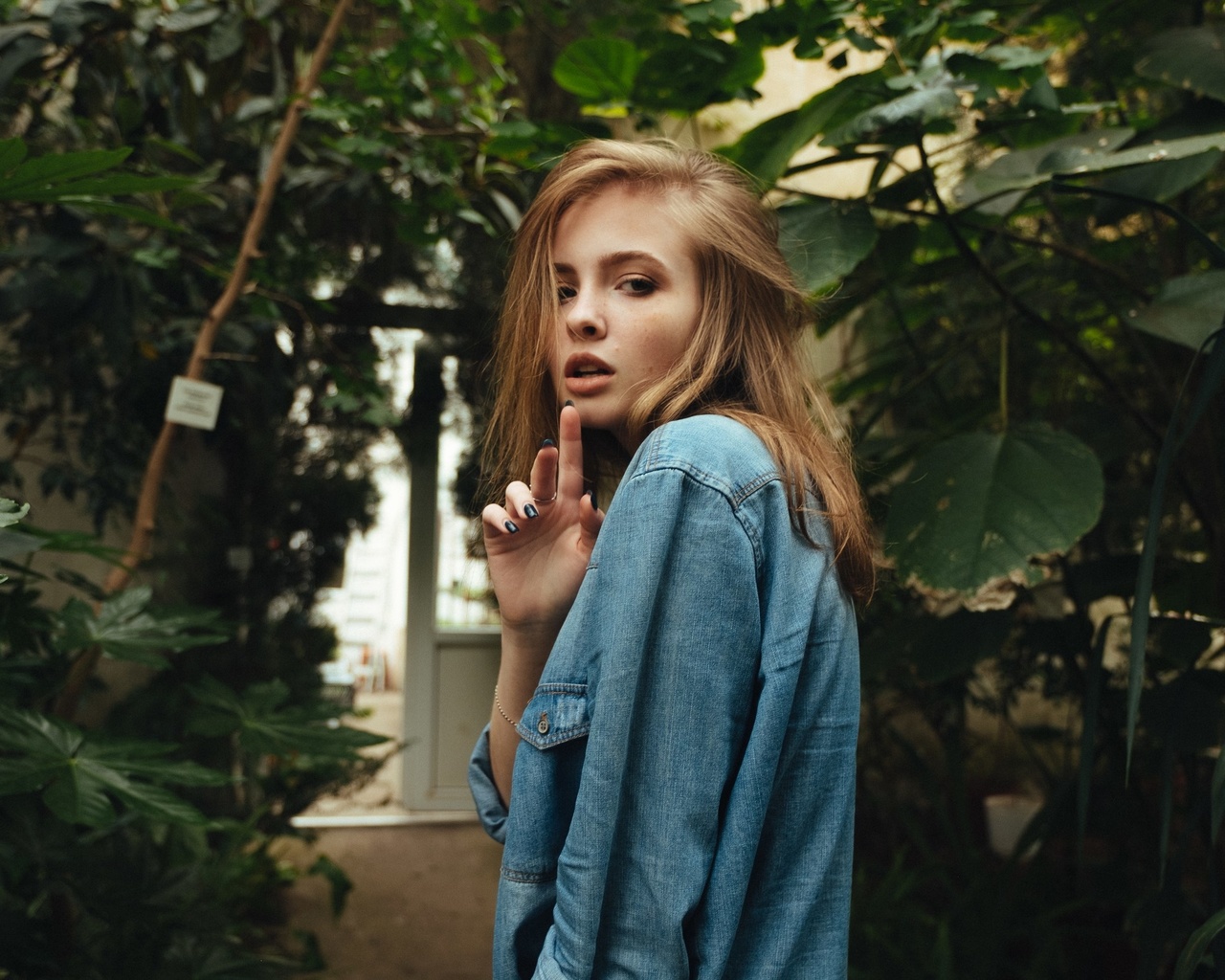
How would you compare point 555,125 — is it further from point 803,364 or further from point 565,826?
point 565,826

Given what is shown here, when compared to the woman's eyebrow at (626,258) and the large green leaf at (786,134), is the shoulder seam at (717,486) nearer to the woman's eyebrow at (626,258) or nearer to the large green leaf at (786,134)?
the woman's eyebrow at (626,258)

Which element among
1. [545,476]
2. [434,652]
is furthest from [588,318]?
[434,652]

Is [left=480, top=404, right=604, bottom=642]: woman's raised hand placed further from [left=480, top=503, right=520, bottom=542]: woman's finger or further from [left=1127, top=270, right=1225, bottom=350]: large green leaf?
[left=1127, top=270, right=1225, bottom=350]: large green leaf

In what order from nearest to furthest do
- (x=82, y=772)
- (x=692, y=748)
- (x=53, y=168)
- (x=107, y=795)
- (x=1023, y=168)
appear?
(x=692, y=748), (x=53, y=168), (x=82, y=772), (x=107, y=795), (x=1023, y=168)

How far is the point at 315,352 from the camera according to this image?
3240mm

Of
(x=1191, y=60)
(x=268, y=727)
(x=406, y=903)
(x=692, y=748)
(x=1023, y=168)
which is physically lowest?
(x=406, y=903)

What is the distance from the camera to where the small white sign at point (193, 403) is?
1.45 m

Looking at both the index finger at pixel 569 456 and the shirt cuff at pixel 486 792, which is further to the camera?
the shirt cuff at pixel 486 792

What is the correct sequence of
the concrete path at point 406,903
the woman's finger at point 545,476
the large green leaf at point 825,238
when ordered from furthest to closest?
the concrete path at point 406,903
the large green leaf at point 825,238
the woman's finger at point 545,476

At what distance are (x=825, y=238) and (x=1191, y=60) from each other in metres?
0.59

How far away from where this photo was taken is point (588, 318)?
29.0 inches

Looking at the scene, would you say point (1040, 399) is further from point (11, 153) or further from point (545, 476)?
point (11, 153)

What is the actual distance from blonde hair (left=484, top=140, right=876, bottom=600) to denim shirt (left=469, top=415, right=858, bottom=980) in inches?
2.0

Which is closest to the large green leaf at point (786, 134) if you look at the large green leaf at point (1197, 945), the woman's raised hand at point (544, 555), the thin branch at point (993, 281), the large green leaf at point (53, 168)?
the thin branch at point (993, 281)
